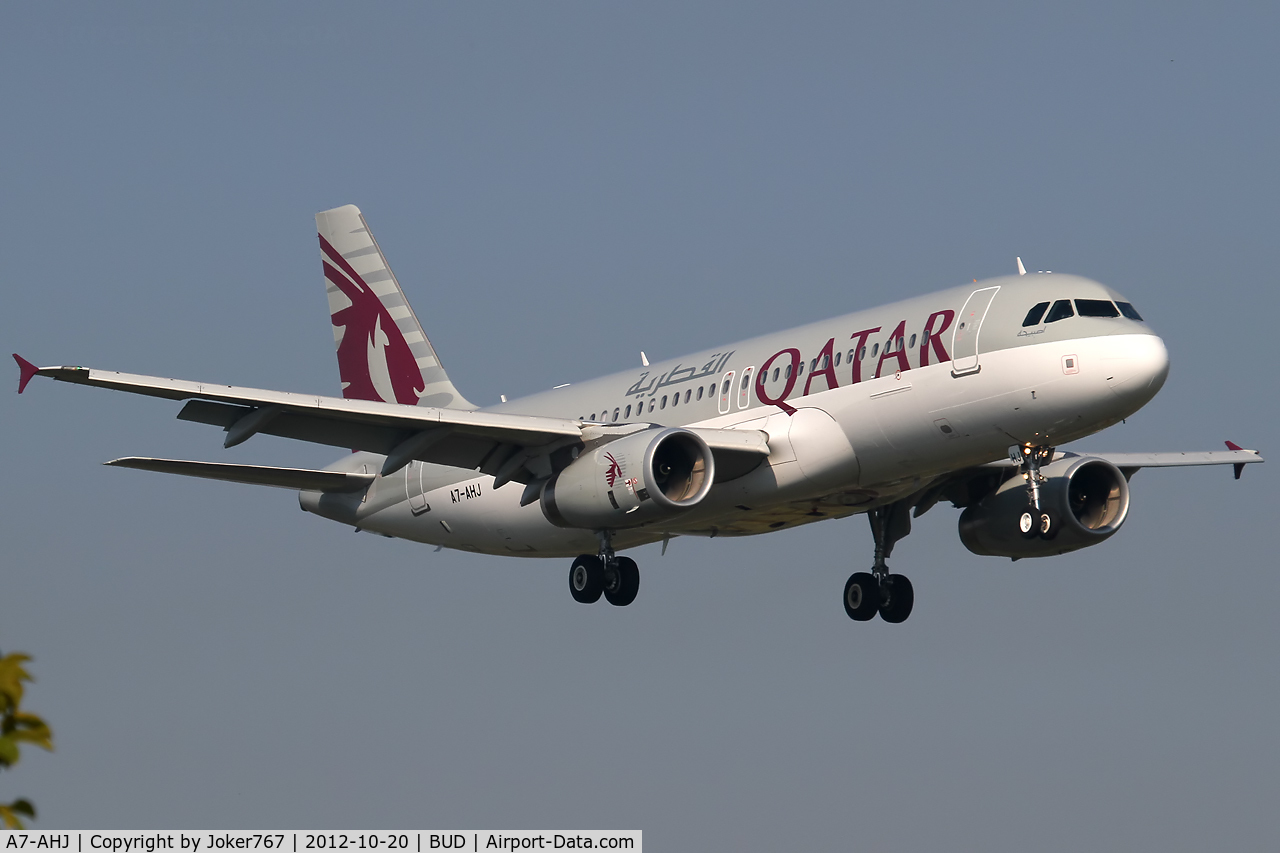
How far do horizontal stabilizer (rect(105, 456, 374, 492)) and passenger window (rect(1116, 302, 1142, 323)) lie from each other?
58.2 ft

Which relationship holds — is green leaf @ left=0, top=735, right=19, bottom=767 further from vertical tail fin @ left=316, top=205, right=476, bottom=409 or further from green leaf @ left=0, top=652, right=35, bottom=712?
vertical tail fin @ left=316, top=205, right=476, bottom=409

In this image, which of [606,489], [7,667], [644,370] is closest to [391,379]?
[644,370]

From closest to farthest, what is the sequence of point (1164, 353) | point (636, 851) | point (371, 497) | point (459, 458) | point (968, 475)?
point (636, 851), point (1164, 353), point (459, 458), point (968, 475), point (371, 497)

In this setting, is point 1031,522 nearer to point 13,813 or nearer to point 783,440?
point 783,440

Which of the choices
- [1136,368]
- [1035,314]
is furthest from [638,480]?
[1136,368]

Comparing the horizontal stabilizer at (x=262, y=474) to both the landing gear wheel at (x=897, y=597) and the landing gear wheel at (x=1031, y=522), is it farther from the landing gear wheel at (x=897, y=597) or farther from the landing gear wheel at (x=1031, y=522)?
the landing gear wheel at (x=1031, y=522)

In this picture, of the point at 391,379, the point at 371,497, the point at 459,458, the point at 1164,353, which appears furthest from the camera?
the point at 391,379

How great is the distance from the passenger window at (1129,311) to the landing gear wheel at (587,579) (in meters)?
12.0

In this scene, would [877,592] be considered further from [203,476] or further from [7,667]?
[7,667]

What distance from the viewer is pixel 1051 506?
33156 millimetres

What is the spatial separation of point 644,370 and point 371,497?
7402mm

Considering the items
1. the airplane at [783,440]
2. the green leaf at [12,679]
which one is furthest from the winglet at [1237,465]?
the green leaf at [12,679]

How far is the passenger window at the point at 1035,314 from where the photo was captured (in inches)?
1096

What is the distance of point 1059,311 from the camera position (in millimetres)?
27859
